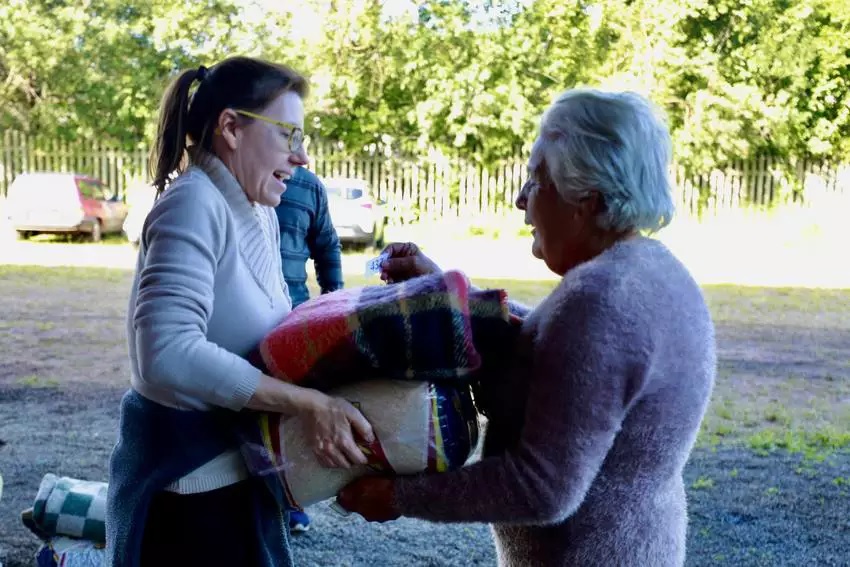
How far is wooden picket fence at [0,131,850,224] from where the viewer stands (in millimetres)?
16297

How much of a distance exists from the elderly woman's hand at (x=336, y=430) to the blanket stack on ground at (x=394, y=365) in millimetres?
18

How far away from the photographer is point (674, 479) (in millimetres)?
1443

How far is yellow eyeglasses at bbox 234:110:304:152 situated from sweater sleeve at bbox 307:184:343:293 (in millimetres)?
1928

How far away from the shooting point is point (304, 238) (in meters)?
3.58

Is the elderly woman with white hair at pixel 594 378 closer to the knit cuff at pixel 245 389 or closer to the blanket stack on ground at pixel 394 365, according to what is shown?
the blanket stack on ground at pixel 394 365

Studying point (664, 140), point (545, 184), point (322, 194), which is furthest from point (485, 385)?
point (322, 194)

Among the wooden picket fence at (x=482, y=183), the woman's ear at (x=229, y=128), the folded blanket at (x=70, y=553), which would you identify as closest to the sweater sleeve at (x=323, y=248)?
the folded blanket at (x=70, y=553)

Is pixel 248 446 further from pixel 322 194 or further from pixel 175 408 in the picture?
pixel 322 194

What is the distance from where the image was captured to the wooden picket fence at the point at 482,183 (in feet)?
53.5

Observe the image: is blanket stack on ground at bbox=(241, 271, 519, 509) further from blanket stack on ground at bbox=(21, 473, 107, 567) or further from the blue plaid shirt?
the blue plaid shirt

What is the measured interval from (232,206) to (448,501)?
60 centimetres

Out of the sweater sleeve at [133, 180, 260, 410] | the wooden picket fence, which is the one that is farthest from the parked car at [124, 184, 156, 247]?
the sweater sleeve at [133, 180, 260, 410]

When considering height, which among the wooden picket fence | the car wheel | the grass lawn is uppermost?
the wooden picket fence

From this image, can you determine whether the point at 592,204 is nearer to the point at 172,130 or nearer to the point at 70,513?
the point at 172,130
